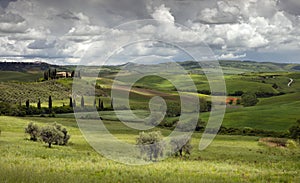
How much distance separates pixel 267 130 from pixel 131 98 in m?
66.5

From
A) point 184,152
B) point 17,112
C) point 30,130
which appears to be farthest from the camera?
point 17,112

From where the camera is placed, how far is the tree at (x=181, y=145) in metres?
36.6

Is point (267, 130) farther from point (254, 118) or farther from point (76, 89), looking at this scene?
point (76, 89)

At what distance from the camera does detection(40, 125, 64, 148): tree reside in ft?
147

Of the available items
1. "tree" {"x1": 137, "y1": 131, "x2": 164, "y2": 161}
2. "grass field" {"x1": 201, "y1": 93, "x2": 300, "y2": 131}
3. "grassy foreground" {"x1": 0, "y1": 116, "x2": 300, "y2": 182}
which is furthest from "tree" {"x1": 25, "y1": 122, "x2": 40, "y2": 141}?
"grass field" {"x1": 201, "y1": 93, "x2": 300, "y2": 131}

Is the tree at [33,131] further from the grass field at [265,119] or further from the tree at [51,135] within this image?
the grass field at [265,119]

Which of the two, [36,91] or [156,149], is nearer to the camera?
[156,149]

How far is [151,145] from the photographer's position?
32594 mm

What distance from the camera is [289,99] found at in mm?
134875

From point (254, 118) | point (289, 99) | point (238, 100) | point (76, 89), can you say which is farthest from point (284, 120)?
point (76, 89)

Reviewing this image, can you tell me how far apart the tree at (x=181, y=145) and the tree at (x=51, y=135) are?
53.4 feet

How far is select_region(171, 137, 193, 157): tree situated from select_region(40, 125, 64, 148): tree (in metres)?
16.3

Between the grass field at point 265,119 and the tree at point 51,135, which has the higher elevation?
the tree at point 51,135

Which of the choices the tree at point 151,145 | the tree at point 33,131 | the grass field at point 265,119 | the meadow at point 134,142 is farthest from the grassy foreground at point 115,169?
the grass field at point 265,119
